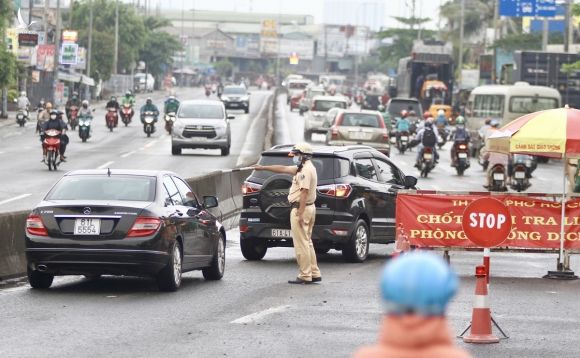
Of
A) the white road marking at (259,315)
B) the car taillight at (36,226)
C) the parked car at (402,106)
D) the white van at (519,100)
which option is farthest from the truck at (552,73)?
the white road marking at (259,315)

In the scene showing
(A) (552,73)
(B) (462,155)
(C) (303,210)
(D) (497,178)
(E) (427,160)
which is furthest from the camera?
(A) (552,73)

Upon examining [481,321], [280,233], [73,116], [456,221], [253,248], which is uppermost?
[456,221]

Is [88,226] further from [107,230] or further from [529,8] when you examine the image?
[529,8]

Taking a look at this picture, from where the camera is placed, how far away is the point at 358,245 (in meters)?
19.7

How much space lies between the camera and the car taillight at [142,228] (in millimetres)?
15133

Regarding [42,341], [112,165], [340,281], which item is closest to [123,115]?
[112,165]

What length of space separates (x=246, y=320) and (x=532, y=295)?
416 centimetres

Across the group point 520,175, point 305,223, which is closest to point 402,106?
point 520,175

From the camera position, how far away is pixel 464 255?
22.2 m

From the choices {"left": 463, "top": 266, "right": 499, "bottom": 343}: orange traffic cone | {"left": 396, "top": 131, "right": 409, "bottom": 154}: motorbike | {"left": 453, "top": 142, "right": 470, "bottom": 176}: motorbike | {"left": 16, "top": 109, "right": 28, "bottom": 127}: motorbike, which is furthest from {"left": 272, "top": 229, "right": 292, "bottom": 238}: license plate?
{"left": 16, "top": 109, "right": 28, "bottom": 127}: motorbike

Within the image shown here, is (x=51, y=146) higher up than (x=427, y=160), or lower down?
higher up

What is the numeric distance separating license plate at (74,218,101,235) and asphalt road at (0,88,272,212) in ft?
40.1

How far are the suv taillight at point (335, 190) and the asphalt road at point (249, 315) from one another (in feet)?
2.98

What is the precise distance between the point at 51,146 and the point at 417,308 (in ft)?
115
